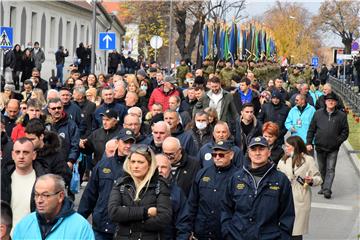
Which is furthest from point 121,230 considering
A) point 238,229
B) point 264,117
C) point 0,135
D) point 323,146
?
point 264,117

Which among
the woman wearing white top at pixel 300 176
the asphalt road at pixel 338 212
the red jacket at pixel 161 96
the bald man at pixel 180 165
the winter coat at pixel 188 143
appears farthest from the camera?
the red jacket at pixel 161 96

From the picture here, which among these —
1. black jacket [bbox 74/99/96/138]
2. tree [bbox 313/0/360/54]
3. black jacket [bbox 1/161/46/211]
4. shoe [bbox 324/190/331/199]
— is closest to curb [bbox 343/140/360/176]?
shoe [bbox 324/190/331/199]

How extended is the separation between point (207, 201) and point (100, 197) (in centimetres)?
101

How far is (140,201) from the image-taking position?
21.6 feet

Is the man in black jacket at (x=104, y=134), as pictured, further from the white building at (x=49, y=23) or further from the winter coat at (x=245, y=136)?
the white building at (x=49, y=23)

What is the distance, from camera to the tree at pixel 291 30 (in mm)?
102375

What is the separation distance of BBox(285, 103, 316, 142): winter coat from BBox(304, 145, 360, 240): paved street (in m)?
1.17

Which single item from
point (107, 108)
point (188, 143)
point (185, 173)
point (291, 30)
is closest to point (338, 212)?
point (107, 108)

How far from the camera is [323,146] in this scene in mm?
14617

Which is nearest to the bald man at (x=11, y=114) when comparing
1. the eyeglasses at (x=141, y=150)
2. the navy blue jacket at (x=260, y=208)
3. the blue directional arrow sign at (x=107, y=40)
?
the navy blue jacket at (x=260, y=208)

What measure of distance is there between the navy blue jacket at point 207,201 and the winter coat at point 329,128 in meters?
6.68

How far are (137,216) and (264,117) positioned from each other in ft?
31.7

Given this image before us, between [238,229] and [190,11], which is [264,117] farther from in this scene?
[190,11]

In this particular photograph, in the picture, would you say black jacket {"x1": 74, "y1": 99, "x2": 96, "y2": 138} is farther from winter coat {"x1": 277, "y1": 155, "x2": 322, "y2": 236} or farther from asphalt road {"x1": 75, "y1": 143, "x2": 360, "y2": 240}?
winter coat {"x1": 277, "y1": 155, "x2": 322, "y2": 236}
